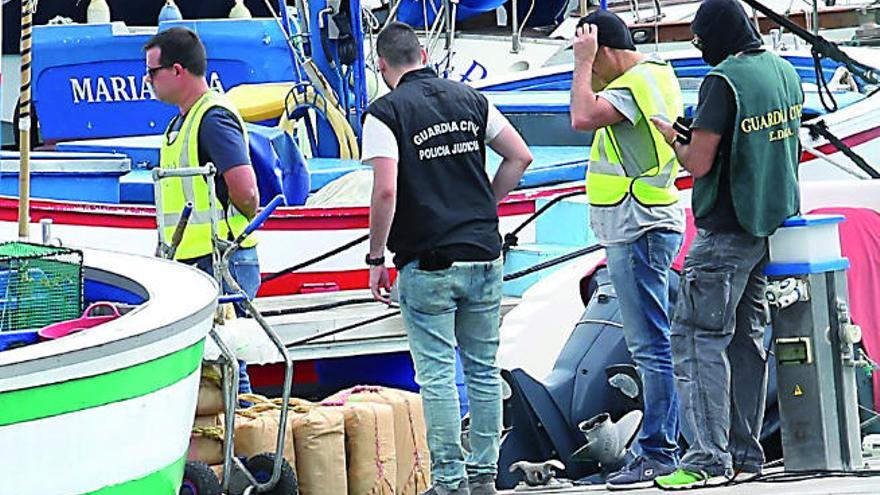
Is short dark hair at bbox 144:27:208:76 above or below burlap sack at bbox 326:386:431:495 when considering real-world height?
above

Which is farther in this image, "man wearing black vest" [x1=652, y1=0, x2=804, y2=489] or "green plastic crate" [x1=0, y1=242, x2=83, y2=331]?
"man wearing black vest" [x1=652, y1=0, x2=804, y2=489]

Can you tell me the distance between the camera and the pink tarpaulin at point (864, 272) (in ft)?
21.9

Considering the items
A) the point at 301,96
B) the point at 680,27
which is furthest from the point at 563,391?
the point at 680,27

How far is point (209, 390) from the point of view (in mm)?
5492

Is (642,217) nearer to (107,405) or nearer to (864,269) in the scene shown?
(864,269)

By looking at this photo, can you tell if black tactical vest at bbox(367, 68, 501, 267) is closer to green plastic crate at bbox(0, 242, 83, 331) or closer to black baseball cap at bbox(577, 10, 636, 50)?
black baseball cap at bbox(577, 10, 636, 50)

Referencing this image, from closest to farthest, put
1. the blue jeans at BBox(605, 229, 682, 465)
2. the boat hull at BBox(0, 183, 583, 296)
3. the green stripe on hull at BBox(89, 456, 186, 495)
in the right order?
the green stripe on hull at BBox(89, 456, 186, 495) < the blue jeans at BBox(605, 229, 682, 465) < the boat hull at BBox(0, 183, 583, 296)

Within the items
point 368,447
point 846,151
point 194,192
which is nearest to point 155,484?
point 368,447

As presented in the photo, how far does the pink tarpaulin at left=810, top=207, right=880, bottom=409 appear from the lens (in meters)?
6.69

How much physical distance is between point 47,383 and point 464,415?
3772 mm

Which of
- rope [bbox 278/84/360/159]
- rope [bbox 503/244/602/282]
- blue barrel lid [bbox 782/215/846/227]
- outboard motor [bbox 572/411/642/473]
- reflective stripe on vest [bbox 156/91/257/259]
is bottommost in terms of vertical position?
outboard motor [bbox 572/411/642/473]

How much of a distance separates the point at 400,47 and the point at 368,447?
1534 millimetres

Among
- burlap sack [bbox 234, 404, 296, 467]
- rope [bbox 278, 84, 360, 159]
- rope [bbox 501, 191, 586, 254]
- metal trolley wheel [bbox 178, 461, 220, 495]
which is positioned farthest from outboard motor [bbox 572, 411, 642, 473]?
rope [bbox 278, 84, 360, 159]

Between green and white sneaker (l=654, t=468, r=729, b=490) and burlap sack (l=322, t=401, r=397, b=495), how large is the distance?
122cm
